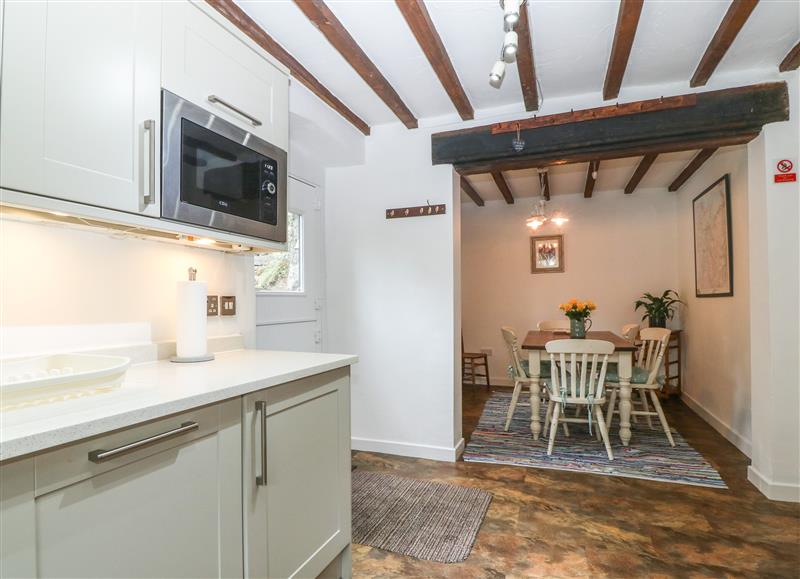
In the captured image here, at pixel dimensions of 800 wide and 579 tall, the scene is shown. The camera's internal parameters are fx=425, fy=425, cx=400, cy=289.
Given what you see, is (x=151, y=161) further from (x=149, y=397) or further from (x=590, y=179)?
(x=590, y=179)

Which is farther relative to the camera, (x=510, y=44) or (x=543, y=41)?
(x=543, y=41)

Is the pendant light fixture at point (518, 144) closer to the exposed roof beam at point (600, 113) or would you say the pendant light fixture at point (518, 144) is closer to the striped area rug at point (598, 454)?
the exposed roof beam at point (600, 113)

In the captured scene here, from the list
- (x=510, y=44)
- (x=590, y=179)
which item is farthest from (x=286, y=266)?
(x=590, y=179)

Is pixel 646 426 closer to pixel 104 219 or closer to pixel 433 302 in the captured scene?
pixel 433 302

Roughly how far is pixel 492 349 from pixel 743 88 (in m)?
4.12

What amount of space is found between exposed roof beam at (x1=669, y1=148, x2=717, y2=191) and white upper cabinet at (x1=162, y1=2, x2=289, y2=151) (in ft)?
12.1

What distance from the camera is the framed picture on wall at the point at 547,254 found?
5723mm

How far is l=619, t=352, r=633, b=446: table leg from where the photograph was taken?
3289 millimetres

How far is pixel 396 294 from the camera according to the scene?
3.34 m

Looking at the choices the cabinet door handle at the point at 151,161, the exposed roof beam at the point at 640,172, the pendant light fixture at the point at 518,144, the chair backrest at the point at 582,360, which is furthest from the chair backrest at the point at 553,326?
the cabinet door handle at the point at 151,161

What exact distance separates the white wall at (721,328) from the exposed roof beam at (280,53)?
2983mm

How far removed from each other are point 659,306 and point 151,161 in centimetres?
529

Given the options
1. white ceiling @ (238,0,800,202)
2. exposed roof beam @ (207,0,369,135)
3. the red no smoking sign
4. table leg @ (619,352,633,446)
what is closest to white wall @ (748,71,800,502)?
the red no smoking sign

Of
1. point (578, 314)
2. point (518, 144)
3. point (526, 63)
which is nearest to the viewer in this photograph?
point (526, 63)
